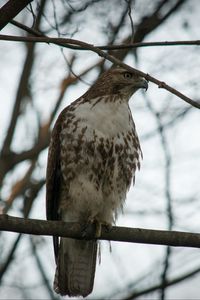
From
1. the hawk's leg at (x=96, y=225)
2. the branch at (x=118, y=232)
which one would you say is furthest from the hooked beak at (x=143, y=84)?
the branch at (x=118, y=232)

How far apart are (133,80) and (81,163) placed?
46.2 inches

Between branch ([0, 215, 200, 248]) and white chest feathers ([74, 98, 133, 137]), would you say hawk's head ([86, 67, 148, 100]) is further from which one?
branch ([0, 215, 200, 248])

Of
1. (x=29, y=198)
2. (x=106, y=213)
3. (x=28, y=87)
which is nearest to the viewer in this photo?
(x=106, y=213)

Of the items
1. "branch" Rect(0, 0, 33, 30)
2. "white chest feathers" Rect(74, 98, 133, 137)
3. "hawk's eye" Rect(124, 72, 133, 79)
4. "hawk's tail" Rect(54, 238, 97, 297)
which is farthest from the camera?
"hawk's eye" Rect(124, 72, 133, 79)

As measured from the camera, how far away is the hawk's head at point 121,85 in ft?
20.9

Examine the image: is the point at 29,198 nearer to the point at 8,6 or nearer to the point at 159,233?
the point at 159,233

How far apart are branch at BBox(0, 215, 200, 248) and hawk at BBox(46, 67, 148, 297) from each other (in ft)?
2.29

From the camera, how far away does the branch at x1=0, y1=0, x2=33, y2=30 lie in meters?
4.29

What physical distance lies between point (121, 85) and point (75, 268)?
1775 millimetres

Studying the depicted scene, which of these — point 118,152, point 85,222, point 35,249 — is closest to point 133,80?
point 118,152

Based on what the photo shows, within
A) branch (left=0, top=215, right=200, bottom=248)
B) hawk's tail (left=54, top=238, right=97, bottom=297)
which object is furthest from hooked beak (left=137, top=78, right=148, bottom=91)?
branch (left=0, top=215, right=200, bottom=248)

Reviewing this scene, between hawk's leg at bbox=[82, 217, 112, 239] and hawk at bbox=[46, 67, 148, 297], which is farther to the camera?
hawk at bbox=[46, 67, 148, 297]

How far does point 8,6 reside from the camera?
14.1ft

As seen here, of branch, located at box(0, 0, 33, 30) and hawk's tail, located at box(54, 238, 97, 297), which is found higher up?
branch, located at box(0, 0, 33, 30)
